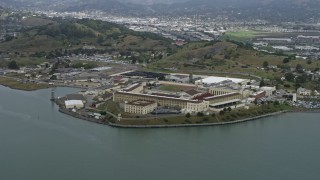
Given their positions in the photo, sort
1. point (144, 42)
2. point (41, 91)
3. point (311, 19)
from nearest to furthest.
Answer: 1. point (41, 91)
2. point (144, 42)
3. point (311, 19)

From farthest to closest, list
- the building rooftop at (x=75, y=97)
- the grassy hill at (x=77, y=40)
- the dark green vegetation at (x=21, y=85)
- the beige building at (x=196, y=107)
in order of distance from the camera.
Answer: the grassy hill at (x=77, y=40) < the dark green vegetation at (x=21, y=85) < the building rooftop at (x=75, y=97) < the beige building at (x=196, y=107)

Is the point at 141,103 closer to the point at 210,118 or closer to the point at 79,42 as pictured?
the point at 210,118

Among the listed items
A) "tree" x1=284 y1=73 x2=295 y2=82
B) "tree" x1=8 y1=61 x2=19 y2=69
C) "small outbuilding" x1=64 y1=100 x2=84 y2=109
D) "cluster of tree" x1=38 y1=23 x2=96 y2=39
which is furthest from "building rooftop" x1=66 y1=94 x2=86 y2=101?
"cluster of tree" x1=38 y1=23 x2=96 y2=39

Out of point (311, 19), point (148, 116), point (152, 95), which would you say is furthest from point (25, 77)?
point (311, 19)

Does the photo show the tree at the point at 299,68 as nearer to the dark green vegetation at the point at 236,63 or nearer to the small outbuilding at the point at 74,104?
the dark green vegetation at the point at 236,63

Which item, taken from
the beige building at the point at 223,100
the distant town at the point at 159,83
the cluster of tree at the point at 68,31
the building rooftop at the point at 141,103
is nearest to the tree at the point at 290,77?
the distant town at the point at 159,83

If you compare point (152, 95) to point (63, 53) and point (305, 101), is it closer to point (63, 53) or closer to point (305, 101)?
point (305, 101)

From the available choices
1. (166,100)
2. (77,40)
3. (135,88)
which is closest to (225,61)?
(135,88)

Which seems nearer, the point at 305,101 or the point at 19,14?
the point at 305,101
